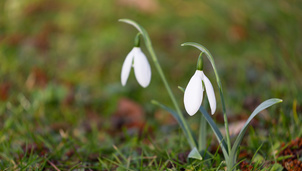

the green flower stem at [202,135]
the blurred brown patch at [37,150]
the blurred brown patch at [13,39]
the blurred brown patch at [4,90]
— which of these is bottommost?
the blurred brown patch at [37,150]

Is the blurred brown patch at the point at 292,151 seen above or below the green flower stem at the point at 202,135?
below

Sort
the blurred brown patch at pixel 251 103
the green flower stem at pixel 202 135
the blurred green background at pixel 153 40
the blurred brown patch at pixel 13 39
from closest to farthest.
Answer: the green flower stem at pixel 202 135, the blurred brown patch at pixel 251 103, the blurred green background at pixel 153 40, the blurred brown patch at pixel 13 39

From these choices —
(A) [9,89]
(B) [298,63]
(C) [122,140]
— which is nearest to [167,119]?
(C) [122,140]

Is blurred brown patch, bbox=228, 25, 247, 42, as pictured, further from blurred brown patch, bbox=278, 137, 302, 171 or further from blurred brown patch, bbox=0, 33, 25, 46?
blurred brown patch, bbox=0, 33, 25, 46

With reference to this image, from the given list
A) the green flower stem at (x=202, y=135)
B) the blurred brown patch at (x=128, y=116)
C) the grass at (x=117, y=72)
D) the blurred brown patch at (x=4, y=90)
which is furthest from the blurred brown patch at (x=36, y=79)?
the green flower stem at (x=202, y=135)

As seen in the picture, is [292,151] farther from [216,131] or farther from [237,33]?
[237,33]

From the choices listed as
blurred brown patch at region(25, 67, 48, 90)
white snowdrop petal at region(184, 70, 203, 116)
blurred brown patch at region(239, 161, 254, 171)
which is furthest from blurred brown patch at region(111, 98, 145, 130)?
white snowdrop petal at region(184, 70, 203, 116)

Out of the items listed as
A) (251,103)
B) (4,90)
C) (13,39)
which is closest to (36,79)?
(4,90)

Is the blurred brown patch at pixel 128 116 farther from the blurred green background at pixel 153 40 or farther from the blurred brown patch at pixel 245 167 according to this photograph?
the blurred brown patch at pixel 245 167
